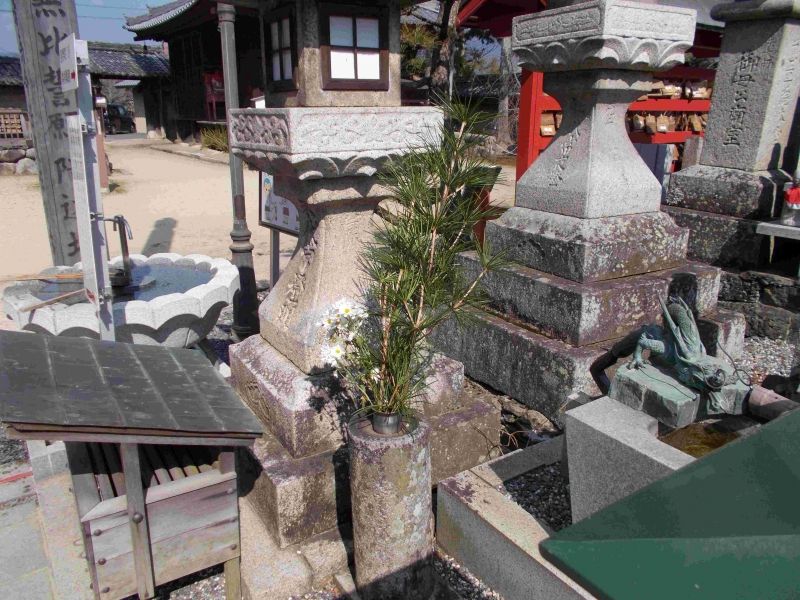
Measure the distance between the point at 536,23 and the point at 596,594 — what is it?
3308mm

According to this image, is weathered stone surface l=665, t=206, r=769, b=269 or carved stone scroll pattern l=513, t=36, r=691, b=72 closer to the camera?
carved stone scroll pattern l=513, t=36, r=691, b=72

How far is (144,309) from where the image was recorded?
10.00ft

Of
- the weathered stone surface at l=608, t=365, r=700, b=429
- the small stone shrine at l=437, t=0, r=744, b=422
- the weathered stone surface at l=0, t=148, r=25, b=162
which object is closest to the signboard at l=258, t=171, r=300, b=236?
the small stone shrine at l=437, t=0, r=744, b=422

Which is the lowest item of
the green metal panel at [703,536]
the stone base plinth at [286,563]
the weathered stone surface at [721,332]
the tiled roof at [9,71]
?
the stone base plinth at [286,563]

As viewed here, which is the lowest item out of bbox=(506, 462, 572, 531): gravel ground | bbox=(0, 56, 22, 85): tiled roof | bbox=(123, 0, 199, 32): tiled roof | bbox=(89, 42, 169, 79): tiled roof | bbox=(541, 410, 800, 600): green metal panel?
bbox=(506, 462, 572, 531): gravel ground

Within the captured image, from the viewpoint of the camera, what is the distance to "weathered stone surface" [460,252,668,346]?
3.01m

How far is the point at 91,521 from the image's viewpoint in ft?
5.50

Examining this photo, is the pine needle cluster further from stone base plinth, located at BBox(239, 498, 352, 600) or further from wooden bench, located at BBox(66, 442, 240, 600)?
stone base plinth, located at BBox(239, 498, 352, 600)

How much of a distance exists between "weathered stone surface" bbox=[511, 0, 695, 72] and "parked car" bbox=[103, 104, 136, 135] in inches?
1349

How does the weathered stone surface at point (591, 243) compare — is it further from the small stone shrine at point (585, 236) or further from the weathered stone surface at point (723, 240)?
the weathered stone surface at point (723, 240)

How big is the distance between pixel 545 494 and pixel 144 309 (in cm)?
216

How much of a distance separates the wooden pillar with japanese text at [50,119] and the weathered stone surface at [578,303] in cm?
321

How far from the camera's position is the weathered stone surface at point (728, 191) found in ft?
14.5

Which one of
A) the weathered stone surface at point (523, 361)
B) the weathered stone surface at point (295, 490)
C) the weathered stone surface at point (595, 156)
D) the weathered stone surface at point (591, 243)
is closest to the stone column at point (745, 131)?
the weathered stone surface at point (591, 243)
